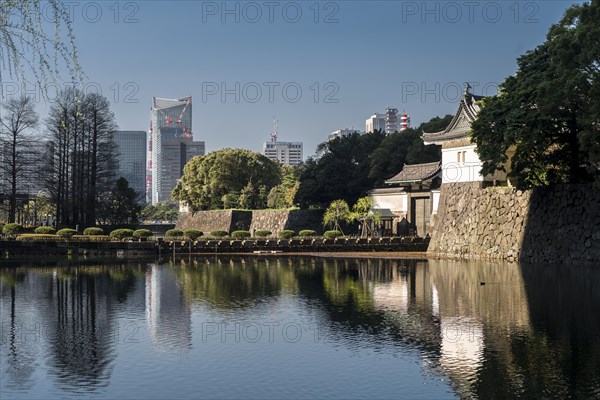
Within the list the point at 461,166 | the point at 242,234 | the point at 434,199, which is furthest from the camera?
the point at 242,234

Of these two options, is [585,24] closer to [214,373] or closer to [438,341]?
[438,341]

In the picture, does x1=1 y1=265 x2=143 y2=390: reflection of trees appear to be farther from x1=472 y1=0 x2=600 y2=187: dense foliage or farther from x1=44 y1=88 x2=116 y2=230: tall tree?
x1=44 y1=88 x2=116 y2=230: tall tree

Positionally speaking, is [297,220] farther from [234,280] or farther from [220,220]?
[234,280]

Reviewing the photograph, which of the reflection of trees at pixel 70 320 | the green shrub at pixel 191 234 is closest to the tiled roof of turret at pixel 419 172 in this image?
the green shrub at pixel 191 234

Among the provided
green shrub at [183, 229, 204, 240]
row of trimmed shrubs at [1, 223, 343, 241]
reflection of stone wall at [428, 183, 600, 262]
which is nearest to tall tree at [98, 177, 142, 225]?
row of trimmed shrubs at [1, 223, 343, 241]

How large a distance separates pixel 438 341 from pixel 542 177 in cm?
2931

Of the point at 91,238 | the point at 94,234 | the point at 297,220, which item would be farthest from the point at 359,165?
the point at 91,238

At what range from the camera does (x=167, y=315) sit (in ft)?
69.5

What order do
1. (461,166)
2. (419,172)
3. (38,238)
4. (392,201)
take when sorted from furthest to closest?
(392,201) → (419,172) → (461,166) → (38,238)

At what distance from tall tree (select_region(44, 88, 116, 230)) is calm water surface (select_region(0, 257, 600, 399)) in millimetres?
33246

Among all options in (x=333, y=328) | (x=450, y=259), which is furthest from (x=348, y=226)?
(x=333, y=328)

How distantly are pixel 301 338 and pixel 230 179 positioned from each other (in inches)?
2857

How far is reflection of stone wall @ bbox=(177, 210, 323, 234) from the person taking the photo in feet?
237

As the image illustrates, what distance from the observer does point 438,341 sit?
671 inches
